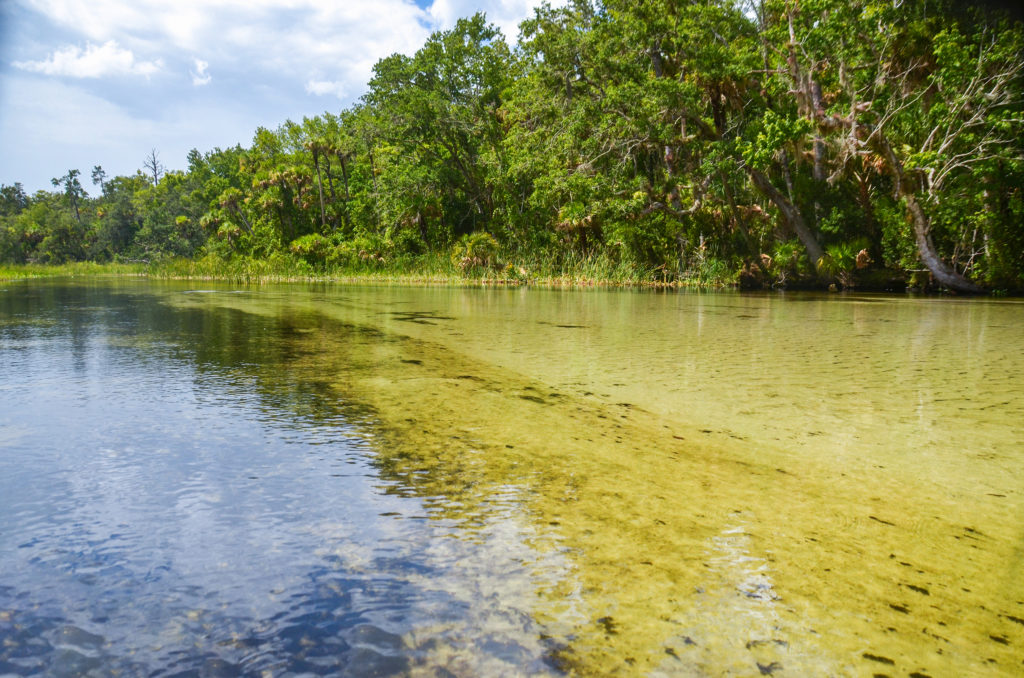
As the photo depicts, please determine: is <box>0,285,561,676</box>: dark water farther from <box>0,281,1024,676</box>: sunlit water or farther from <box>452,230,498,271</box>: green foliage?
<box>452,230,498,271</box>: green foliage

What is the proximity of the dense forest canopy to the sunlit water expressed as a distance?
1294 centimetres

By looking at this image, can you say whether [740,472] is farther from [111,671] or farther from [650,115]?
[650,115]

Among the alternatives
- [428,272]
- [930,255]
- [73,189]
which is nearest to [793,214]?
[930,255]

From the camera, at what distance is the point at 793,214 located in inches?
725

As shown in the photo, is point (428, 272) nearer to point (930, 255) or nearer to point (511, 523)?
point (930, 255)

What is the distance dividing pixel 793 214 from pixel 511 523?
1890 centimetres

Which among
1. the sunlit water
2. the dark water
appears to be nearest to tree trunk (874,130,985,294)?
the sunlit water

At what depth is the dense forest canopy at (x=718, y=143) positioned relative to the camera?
47.1 ft

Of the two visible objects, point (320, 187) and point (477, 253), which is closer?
point (477, 253)

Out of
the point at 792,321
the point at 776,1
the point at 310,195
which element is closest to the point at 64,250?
the point at 310,195

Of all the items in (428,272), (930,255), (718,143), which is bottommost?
(428,272)

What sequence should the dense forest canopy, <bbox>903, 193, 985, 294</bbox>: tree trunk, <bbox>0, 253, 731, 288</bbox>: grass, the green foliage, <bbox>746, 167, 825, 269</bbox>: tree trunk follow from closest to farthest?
1. the dense forest canopy
2. <bbox>903, 193, 985, 294</bbox>: tree trunk
3. <bbox>746, 167, 825, 269</bbox>: tree trunk
4. <bbox>0, 253, 731, 288</bbox>: grass
5. the green foliage

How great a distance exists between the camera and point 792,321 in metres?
8.09

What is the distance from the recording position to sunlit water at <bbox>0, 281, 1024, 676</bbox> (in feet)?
4.01
